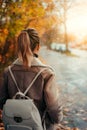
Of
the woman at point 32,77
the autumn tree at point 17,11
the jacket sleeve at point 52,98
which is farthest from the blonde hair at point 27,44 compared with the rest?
the autumn tree at point 17,11

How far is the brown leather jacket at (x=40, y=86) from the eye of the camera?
3.40 meters

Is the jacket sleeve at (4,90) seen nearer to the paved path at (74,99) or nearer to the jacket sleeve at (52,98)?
the jacket sleeve at (52,98)

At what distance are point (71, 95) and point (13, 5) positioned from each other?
3.36 metres

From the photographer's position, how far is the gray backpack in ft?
10.8

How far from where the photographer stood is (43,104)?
11.5 ft

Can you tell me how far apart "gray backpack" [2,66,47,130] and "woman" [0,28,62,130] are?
0.11 meters

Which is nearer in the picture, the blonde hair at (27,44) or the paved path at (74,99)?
the blonde hair at (27,44)

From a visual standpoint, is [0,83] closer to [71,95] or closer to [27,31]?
[27,31]

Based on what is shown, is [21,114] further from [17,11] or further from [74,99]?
[74,99]

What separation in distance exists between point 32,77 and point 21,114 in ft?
1.10

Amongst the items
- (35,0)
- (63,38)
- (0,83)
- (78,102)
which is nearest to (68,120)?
(78,102)

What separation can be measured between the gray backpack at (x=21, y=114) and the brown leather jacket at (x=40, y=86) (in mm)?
100

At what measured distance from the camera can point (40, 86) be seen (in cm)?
341

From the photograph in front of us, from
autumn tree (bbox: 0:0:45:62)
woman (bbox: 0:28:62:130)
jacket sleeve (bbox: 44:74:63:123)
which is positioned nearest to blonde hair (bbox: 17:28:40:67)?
woman (bbox: 0:28:62:130)
